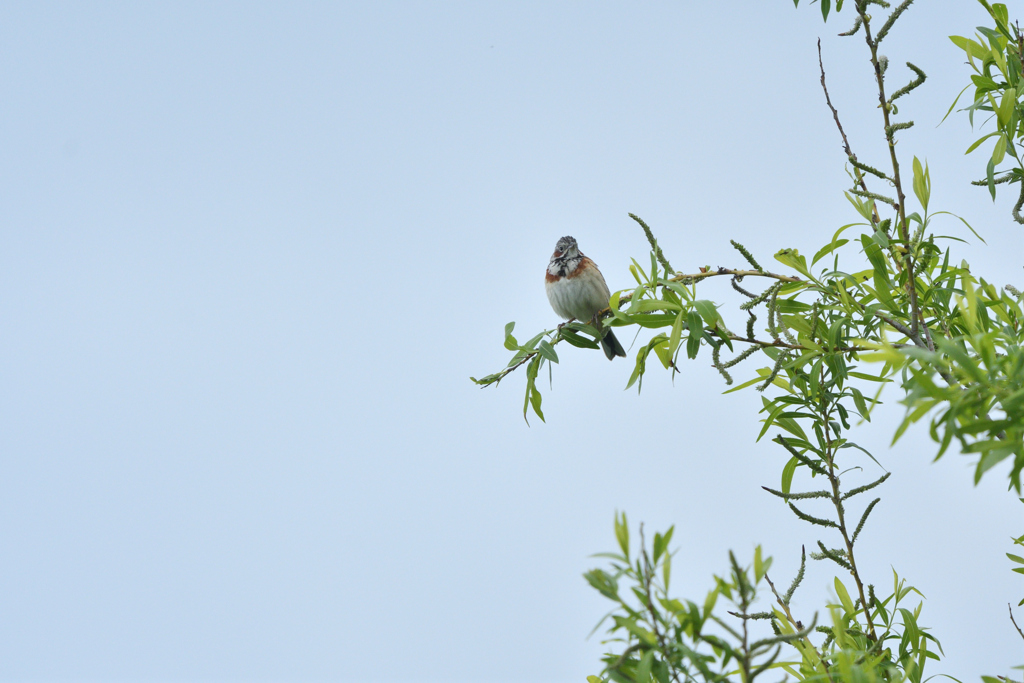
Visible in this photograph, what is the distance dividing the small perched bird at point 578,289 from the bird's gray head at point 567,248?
4 cm

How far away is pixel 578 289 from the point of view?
4.95m

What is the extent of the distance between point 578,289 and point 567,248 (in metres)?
0.45

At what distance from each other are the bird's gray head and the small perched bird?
1.7 inches

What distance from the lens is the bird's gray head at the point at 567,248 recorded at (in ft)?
17.1

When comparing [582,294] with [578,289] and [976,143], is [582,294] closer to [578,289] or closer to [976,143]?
[578,289]

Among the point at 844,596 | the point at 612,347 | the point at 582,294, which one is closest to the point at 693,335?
the point at 844,596

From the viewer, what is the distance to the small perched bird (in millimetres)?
4938

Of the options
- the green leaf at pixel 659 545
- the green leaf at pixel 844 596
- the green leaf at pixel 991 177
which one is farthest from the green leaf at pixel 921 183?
the green leaf at pixel 659 545

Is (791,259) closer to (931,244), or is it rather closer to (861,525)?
(931,244)

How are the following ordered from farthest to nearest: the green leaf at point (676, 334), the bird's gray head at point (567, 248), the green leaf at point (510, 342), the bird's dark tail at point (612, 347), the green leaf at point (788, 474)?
the bird's gray head at point (567, 248) → the bird's dark tail at point (612, 347) → the green leaf at point (510, 342) → the green leaf at point (788, 474) → the green leaf at point (676, 334)

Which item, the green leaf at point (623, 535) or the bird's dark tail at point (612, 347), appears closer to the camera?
the green leaf at point (623, 535)

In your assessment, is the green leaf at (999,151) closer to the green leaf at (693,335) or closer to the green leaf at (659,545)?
the green leaf at (693,335)

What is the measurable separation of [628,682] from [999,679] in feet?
3.56

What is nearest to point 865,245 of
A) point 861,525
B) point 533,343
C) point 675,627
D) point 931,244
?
point 931,244
